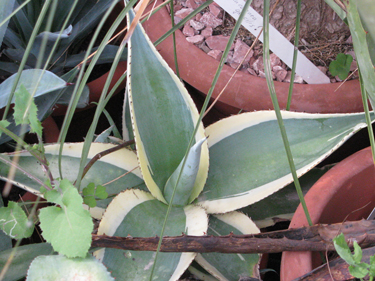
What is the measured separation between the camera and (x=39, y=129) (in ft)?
1.14

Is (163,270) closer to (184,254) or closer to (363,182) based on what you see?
(184,254)

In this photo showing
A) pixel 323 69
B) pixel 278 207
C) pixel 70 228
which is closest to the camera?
pixel 70 228

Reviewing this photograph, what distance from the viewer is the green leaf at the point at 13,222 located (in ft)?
1.34

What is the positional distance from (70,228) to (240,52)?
0.50 metres

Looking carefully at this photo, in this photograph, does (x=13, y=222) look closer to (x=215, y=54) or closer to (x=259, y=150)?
(x=259, y=150)

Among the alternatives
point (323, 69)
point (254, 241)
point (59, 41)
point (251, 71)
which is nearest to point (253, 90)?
point (251, 71)

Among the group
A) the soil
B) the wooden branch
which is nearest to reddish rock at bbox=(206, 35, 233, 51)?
the soil

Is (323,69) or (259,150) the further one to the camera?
(323,69)

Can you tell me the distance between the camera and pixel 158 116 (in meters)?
0.53

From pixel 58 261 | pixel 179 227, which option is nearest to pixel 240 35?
pixel 179 227

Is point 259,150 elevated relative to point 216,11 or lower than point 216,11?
lower

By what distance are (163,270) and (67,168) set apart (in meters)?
0.22

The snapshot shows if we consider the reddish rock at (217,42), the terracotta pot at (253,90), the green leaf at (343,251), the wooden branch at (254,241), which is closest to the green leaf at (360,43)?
the green leaf at (343,251)

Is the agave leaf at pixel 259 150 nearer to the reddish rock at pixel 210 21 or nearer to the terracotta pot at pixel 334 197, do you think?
the terracotta pot at pixel 334 197
